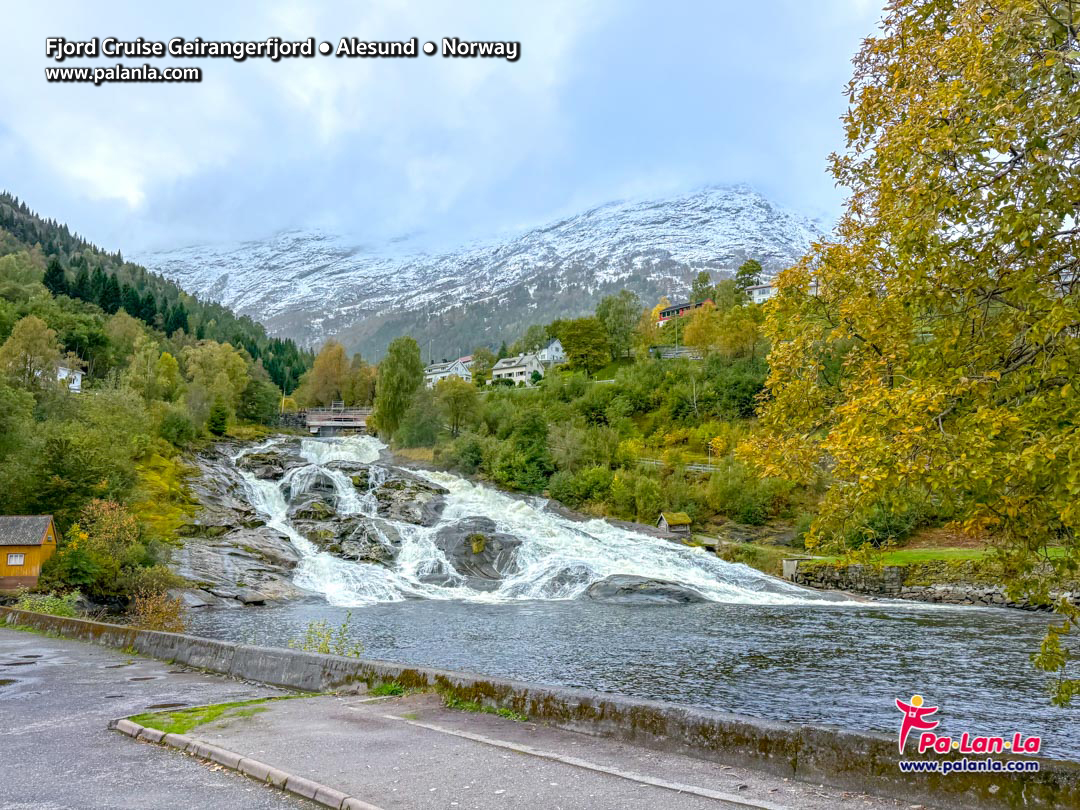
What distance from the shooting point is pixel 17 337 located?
218 ft

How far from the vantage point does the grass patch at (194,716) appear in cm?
835

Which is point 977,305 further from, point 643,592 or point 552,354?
point 552,354

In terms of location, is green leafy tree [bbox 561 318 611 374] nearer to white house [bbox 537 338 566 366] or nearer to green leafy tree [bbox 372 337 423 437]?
green leafy tree [bbox 372 337 423 437]

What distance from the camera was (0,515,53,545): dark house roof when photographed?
3100 cm

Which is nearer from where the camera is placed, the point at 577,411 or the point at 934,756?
the point at 934,756

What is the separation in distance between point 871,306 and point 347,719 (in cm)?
764

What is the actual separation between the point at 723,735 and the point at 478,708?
3438 mm

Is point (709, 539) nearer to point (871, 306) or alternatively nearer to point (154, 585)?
point (154, 585)

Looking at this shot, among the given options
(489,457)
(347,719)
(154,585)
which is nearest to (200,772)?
(347,719)

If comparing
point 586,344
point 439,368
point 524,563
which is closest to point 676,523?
point 524,563

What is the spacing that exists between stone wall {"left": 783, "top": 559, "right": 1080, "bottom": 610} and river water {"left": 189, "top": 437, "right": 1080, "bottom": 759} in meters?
3.45

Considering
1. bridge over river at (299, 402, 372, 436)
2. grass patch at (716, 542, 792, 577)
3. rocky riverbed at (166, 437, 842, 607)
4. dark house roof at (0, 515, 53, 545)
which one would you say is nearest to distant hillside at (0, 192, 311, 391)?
bridge over river at (299, 402, 372, 436)

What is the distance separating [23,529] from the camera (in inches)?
1242

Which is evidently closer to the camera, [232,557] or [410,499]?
[232,557]
